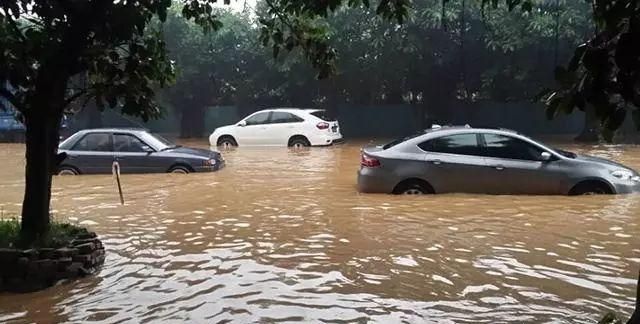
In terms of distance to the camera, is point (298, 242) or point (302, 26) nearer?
point (302, 26)

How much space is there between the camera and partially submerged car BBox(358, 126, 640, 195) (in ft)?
35.9

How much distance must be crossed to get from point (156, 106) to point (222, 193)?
20.4 feet

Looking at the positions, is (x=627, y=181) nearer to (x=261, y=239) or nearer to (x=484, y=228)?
(x=484, y=228)

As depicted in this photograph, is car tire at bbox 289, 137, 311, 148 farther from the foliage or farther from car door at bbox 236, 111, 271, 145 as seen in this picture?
the foliage

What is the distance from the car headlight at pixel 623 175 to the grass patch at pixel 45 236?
831 cm

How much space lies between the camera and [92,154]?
1518cm

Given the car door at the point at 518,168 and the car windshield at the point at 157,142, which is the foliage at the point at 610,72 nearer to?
the car door at the point at 518,168

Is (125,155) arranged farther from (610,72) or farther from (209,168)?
(610,72)

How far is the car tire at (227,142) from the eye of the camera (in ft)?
76.9

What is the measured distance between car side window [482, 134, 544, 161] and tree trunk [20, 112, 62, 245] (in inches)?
281

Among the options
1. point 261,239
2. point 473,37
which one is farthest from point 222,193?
point 473,37

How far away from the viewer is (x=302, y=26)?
24.1 feet

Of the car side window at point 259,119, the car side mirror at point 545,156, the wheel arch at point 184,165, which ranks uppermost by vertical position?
the car side window at point 259,119

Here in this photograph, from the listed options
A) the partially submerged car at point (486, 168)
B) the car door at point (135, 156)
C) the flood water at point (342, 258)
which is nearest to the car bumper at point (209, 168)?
the car door at point (135, 156)
